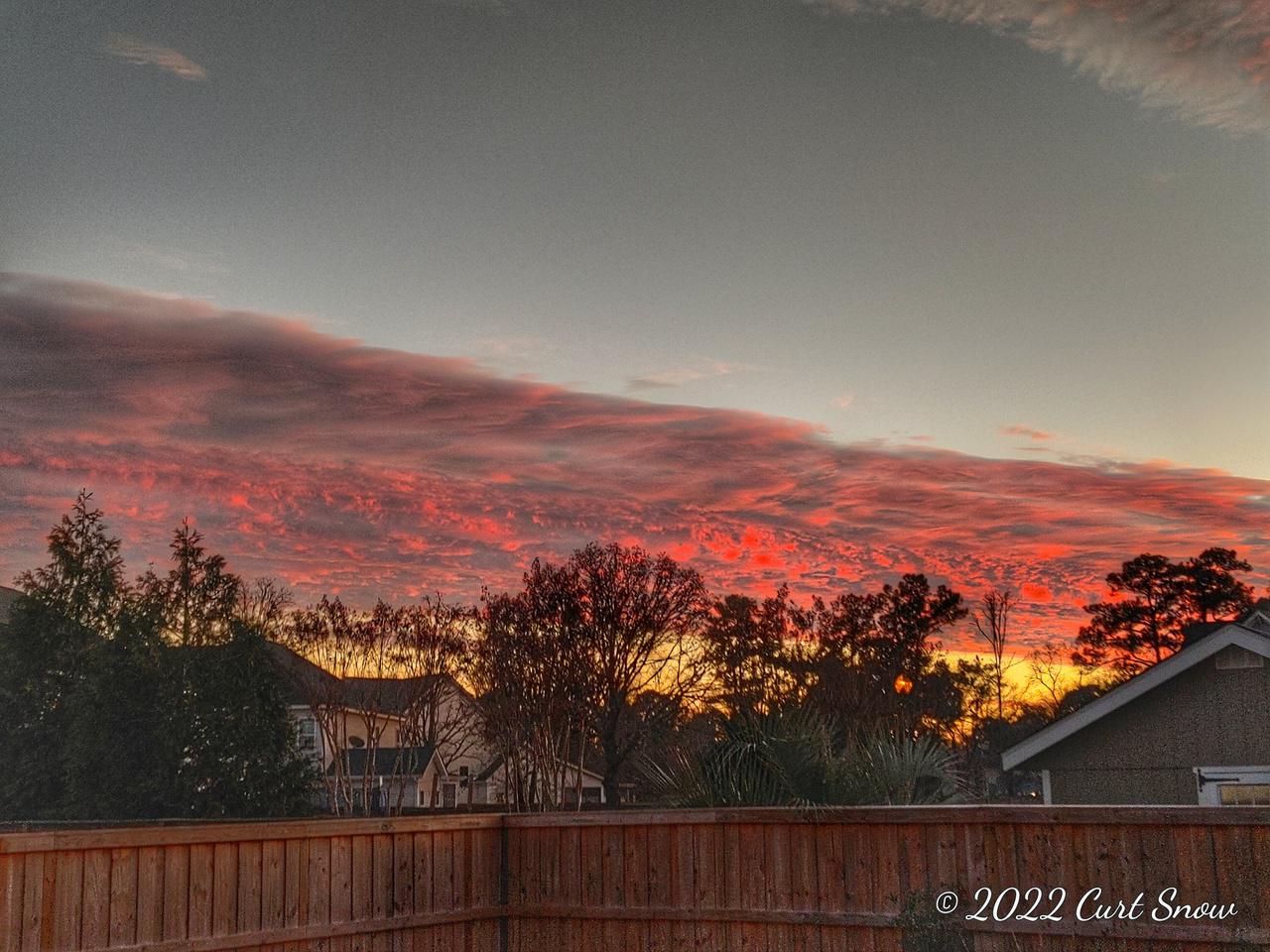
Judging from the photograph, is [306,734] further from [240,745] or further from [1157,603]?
[1157,603]

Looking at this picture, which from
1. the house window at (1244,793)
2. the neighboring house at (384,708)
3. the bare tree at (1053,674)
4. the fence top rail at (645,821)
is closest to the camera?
the fence top rail at (645,821)

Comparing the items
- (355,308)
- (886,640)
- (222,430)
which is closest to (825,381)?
(355,308)

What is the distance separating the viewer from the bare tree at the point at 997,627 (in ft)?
115

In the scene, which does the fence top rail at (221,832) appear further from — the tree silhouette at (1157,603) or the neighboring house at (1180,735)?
the tree silhouette at (1157,603)

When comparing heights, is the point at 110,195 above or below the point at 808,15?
below

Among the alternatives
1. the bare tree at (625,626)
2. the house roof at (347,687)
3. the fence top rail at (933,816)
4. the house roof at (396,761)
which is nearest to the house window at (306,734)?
the house roof at (396,761)

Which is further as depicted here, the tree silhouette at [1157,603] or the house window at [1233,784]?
the tree silhouette at [1157,603]

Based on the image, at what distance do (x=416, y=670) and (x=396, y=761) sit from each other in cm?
383

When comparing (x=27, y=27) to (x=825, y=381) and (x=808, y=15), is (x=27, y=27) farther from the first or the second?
(x=825, y=381)

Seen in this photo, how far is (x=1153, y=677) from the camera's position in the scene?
15562 mm

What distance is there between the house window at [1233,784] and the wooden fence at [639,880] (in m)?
7.41

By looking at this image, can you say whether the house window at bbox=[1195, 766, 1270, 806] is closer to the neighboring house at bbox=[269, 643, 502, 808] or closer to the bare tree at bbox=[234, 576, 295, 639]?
the neighboring house at bbox=[269, 643, 502, 808]

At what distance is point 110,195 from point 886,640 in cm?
2273

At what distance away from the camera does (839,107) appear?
16891mm
